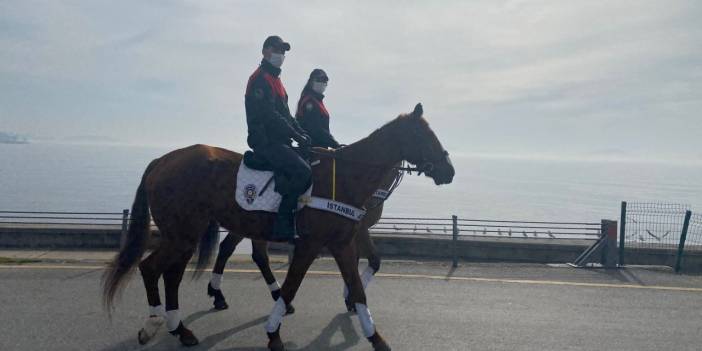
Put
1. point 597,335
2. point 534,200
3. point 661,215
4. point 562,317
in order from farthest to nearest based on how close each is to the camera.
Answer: point 534,200, point 661,215, point 562,317, point 597,335

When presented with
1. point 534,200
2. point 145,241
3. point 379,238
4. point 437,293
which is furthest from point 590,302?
point 534,200

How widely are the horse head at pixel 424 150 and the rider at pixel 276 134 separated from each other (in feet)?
3.71

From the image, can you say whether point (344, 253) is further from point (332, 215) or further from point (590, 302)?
point (590, 302)

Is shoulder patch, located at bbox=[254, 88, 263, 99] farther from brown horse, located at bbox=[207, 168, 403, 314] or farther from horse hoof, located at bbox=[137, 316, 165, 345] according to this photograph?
horse hoof, located at bbox=[137, 316, 165, 345]

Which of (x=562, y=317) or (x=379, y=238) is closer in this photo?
(x=562, y=317)

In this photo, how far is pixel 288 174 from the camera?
15.5ft

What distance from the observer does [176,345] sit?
4.87 m

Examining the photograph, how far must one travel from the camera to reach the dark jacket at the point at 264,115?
480 centimetres

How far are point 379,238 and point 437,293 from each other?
3846 mm

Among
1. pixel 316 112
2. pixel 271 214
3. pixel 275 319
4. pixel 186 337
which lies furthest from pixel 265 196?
pixel 316 112

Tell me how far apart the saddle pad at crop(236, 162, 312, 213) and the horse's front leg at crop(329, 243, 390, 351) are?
695mm

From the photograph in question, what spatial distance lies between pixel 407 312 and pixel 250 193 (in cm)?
271

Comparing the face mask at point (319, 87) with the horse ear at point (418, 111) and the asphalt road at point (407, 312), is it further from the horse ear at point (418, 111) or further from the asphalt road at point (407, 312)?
the asphalt road at point (407, 312)

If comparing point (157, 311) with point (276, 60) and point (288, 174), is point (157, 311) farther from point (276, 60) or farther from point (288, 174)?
point (276, 60)
